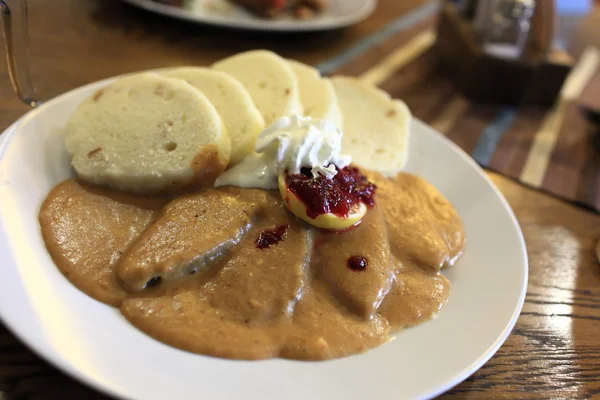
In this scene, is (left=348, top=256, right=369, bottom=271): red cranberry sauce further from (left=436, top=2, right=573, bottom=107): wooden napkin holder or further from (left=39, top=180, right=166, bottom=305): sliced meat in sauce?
(left=436, top=2, right=573, bottom=107): wooden napkin holder

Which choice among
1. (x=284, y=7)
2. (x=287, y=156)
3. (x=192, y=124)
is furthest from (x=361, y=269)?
(x=284, y=7)

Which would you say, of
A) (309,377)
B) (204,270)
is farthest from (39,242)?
(309,377)

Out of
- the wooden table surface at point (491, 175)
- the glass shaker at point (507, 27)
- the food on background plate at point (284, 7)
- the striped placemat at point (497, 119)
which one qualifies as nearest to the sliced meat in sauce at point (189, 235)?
the wooden table surface at point (491, 175)

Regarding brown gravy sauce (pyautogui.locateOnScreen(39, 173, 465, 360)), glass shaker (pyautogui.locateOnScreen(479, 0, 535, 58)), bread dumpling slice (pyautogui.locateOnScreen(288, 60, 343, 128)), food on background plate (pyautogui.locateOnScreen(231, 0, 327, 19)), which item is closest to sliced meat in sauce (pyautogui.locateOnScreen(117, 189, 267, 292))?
brown gravy sauce (pyautogui.locateOnScreen(39, 173, 465, 360))

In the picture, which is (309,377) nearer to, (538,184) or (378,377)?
(378,377)

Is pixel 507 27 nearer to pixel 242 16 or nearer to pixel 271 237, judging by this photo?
pixel 242 16
